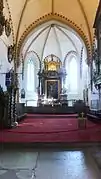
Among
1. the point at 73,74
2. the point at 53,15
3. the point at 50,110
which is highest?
the point at 53,15

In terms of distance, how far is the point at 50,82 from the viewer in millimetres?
23781

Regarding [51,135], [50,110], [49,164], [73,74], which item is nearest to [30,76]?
[73,74]

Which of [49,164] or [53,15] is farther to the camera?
[53,15]

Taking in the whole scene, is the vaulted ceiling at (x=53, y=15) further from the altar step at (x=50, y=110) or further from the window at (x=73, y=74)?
the window at (x=73, y=74)

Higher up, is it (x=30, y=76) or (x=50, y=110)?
(x=30, y=76)

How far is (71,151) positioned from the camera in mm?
5117

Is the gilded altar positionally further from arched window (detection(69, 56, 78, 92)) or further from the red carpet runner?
the red carpet runner

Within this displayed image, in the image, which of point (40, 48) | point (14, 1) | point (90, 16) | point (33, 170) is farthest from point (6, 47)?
point (33, 170)

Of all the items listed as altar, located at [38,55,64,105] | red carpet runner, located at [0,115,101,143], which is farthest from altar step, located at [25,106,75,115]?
red carpet runner, located at [0,115,101,143]

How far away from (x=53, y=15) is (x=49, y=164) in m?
14.4

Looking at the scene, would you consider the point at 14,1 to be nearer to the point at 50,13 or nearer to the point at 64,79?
the point at 50,13

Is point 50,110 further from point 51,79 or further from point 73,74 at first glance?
point 73,74

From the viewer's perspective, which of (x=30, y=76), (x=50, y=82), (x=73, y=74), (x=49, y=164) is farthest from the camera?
(x=73, y=74)

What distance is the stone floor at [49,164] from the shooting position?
332 cm
